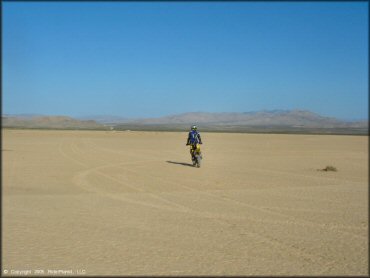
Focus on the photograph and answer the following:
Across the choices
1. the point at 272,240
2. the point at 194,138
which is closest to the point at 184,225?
the point at 272,240

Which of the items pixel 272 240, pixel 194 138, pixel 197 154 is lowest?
pixel 272 240

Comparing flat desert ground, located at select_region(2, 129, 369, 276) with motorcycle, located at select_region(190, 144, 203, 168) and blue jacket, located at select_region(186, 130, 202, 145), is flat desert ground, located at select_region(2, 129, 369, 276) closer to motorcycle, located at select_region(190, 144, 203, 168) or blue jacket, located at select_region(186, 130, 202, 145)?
motorcycle, located at select_region(190, 144, 203, 168)

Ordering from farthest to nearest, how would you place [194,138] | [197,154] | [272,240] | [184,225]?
1. [197,154]
2. [194,138]
3. [184,225]
4. [272,240]

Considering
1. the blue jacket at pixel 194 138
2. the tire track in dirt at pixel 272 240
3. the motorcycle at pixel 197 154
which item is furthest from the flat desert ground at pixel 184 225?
the blue jacket at pixel 194 138

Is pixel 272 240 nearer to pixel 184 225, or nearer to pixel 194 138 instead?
pixel 184 225

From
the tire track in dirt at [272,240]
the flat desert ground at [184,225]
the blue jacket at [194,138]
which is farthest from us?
the blue jacket at [194,138]

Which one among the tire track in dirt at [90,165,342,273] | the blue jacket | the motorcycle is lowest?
the tire track in dirt at [90,165,342,273]

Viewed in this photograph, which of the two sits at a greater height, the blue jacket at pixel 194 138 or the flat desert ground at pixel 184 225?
the blue jacket at pixel 194 138

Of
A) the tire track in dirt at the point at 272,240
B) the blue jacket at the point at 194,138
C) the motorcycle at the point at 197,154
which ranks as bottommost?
the tire track in dirt at the point at 272,240

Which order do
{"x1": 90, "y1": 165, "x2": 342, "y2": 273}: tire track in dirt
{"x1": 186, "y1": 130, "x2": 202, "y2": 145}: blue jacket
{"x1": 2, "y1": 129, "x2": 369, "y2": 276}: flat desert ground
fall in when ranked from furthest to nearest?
{"x1": 186, "y1": 130, "x2": 202, "y2": 145}: blue jacket → {"x1": 90, "y1": 165, "x2": 342, "y2": 273}: tire track in dirt → {"x1": 2, "y1": 129, "x2": 369, "y2": 276}: flat desert ground

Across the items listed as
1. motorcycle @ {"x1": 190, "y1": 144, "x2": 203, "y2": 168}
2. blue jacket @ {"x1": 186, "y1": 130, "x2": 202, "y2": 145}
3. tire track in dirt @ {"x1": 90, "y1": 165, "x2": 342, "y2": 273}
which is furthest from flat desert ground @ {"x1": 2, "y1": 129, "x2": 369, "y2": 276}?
blue jacket @ {"x1": 186, "y1": 130, "x2": 202, "y2": 145}

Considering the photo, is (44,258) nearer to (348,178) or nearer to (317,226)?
(317,226)

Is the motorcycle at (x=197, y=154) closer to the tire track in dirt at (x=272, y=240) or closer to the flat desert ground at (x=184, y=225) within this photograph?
the flat desert ground at (x=184, y=225)

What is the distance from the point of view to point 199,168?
22.1 meters
